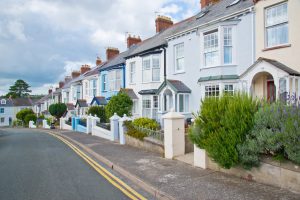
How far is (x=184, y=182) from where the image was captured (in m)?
6.62

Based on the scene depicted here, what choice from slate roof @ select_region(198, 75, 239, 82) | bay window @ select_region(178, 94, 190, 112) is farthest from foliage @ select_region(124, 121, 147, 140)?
slate roof @ select_region(198, 75, 239, 82)

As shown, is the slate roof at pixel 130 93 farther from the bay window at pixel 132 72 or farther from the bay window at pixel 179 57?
the bay window at pixel 179 57

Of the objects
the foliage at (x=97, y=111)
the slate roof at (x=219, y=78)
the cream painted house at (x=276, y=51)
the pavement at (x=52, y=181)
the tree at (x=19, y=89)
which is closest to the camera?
the pavement at (x=52, y=181)

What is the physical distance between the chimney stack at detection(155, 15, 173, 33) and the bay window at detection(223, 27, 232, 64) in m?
12.8

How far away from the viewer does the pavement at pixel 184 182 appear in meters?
5.59

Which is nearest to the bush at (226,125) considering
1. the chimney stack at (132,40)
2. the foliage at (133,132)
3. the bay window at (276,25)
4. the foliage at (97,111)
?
the foliage at (133,132)

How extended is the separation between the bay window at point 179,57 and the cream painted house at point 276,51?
18.5 ft

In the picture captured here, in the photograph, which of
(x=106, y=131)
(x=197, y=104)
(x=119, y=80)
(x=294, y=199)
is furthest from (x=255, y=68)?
(x=119, y=80)

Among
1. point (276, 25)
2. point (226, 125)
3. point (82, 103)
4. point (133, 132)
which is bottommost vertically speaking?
point (133, 132)

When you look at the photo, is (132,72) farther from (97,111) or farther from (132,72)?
(97,111)

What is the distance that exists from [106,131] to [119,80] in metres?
9.15

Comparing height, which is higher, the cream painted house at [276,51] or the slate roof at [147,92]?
the cream painted house at [276,51]

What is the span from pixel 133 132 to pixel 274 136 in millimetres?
8153

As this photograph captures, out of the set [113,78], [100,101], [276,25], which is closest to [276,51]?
[276,25]
